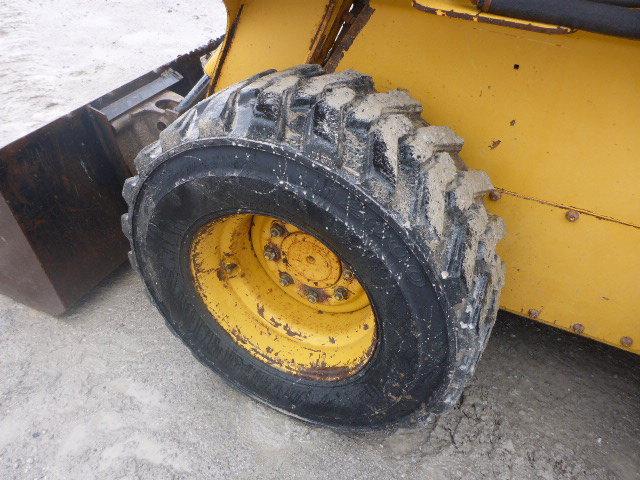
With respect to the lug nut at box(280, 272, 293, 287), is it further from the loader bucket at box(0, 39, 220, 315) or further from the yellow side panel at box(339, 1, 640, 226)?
the loader bucket at box(0, 39, 220, 315)

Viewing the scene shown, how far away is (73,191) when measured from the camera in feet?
7.13

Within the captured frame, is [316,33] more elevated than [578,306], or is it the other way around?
[316,33]

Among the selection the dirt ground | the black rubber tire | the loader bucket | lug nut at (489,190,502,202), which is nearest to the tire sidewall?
the black rubber tire

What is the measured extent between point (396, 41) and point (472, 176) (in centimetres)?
46

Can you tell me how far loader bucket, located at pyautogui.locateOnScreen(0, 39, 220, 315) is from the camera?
201 cm

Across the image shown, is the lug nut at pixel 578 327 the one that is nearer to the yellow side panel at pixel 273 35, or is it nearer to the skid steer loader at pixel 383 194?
the skid steer loader at pixel 383 194

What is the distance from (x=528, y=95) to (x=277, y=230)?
0.87 m

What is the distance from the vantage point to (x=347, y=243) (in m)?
1.41

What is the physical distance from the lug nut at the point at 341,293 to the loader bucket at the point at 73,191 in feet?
3.36

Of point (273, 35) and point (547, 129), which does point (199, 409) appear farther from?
point (547, 129)

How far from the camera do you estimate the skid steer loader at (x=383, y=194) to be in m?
1.34

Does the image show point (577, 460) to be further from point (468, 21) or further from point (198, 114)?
point (198, 114)

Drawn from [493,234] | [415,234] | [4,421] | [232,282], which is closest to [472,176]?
[493,234]

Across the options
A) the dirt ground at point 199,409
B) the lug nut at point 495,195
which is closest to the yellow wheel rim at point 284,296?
the dirt ground at point 199,409
